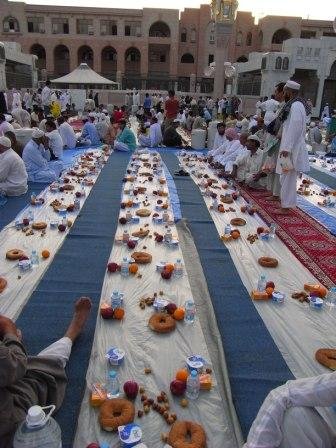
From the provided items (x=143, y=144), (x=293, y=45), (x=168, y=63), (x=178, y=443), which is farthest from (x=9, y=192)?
(x=168, y=63)

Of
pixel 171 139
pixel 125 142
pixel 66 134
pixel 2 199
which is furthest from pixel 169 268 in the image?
pixel 171 139

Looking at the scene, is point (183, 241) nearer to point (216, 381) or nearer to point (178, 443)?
point (216, 381)

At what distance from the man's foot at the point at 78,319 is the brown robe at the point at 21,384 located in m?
0.44

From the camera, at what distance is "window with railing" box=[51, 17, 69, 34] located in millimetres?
38781

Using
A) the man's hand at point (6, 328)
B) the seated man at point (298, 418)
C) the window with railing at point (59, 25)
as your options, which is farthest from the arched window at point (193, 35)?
the seated man at point (298, 418)

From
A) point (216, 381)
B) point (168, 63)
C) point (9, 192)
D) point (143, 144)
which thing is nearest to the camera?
point (216, 381)

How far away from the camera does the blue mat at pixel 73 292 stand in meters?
2.61

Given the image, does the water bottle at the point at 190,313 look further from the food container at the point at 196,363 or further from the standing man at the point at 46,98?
the standing man at the point at 46,98

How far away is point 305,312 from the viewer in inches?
140

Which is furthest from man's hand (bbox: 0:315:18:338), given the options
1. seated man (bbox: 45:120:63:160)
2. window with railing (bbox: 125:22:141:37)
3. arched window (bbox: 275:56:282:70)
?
window with railing (bbox: 125:22:141:37)

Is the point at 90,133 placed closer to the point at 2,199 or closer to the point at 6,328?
the point at 2,199

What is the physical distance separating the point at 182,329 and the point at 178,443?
1.11 m

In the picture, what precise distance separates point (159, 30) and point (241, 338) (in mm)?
44075

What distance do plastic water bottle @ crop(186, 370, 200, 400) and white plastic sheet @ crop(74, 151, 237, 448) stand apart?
4cm
